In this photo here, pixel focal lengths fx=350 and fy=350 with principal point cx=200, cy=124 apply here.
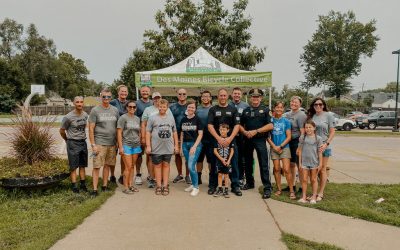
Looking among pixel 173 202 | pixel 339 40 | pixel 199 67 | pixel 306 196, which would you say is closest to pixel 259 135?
pixel 306 196

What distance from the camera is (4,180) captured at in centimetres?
567

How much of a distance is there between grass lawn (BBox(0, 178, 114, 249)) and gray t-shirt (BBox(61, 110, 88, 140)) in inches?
40.5

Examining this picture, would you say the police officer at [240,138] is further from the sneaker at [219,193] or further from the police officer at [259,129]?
the sneaker at [219,193]

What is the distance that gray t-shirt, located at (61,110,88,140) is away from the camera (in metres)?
6.00

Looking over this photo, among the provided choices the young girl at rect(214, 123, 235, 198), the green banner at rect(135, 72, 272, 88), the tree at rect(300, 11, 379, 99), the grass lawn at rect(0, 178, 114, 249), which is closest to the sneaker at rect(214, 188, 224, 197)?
the young girl at rect(214, 123, 235, 198)

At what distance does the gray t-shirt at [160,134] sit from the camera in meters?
6.16

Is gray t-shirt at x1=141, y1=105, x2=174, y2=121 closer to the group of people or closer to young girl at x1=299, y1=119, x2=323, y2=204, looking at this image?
the group of people

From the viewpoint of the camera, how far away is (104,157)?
20.1ft

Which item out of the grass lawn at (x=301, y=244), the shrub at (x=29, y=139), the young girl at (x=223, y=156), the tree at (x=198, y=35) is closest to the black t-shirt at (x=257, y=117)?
the young girl at (x=223, y=156)

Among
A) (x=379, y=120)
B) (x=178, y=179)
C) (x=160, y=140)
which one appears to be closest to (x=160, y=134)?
(x=160, y=140)

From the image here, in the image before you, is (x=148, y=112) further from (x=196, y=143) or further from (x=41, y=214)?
(x=41, y=214)

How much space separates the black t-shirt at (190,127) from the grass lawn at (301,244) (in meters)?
2.70

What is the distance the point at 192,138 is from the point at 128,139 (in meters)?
1.16

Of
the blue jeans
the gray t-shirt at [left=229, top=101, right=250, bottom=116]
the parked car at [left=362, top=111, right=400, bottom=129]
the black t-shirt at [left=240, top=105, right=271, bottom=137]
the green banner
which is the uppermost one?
the green banner
